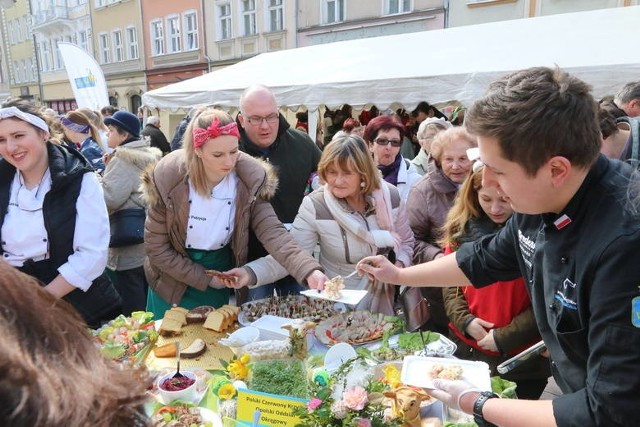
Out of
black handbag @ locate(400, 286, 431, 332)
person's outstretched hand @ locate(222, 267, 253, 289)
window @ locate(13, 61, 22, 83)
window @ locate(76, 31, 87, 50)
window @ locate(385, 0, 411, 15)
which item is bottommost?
black handbag @ locate(400, 286, 431, 332)

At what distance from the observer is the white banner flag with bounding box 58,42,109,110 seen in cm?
1084

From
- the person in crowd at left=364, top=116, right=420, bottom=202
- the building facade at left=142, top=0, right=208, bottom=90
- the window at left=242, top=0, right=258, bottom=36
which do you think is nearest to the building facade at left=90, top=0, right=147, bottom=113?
the building facade at left=142, top=0, right=208, bottom=90

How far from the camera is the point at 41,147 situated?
211 cm

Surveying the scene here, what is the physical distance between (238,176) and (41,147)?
36.3 inches

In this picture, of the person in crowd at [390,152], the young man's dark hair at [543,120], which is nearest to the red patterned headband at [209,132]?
the young man's dark hair at [543,120]

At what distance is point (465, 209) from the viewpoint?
2221 mm

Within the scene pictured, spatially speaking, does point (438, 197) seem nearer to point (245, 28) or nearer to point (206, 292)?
point (206, 292)

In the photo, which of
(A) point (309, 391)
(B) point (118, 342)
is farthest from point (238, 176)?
(A) point (309, 391)

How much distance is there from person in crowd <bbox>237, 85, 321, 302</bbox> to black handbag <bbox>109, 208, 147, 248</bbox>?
1.01m

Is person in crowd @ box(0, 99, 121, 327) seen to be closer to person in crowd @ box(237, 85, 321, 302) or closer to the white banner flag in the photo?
person in crowd @ box(237, 85, 321, 302)

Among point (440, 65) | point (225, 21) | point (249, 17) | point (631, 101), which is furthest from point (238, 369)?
point (225, 21)

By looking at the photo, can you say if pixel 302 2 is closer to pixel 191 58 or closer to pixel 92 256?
pixel 191 58

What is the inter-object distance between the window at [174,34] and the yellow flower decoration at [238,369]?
20764 mm

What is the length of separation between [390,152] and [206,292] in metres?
1.91
